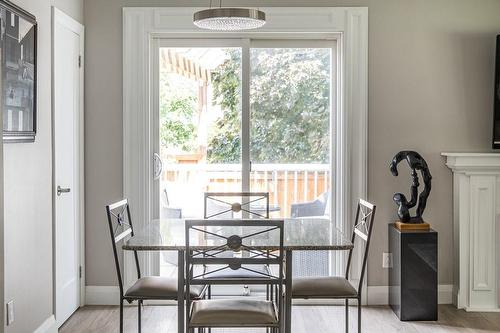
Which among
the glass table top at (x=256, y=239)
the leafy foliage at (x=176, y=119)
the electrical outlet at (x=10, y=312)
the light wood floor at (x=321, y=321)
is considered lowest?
the light wood floor at (x=321, y=321)

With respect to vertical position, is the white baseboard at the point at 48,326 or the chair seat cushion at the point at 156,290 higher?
the chair seat cushion at the point at 156,290

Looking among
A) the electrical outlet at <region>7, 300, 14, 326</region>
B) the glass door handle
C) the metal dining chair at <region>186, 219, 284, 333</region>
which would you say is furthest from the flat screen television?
the electrical outlet at <region>7, 300, 14, 326</region>

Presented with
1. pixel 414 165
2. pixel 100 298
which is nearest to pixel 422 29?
pixel 414 165

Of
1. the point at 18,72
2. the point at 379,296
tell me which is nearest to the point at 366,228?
the point at 379,296

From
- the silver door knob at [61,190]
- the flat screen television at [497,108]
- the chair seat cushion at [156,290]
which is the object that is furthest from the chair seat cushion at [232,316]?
the flat screen television at [497,108]

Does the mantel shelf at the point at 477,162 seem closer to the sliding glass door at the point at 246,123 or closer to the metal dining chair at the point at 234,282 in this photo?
the sliding glass door at the point at 246,123

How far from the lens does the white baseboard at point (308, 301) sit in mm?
4605

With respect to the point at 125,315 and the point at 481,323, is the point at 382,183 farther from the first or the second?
the point at 125,315

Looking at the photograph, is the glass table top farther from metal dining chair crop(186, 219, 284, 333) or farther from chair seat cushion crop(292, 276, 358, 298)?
chair seat cushion crop(292, 276, 358, 298)

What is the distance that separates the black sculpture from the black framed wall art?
248 centimetres

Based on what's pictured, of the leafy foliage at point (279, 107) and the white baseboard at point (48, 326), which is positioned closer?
the white baseboard at point (48, 326)

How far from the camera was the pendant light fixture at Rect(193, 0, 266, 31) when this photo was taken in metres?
2.89

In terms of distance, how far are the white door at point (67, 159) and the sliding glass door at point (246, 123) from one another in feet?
1.98

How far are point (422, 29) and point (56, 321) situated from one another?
3304 mm
